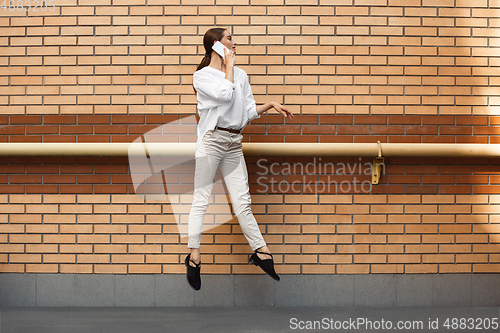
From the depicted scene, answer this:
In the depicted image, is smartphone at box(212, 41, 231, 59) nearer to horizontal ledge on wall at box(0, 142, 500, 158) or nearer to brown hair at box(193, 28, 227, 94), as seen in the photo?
brown hair at box(193, 28, 227, 94)

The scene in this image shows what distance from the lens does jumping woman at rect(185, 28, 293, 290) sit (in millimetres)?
2830

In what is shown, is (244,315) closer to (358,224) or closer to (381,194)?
(358,224)

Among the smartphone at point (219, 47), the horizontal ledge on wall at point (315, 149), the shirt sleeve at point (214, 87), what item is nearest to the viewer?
the shirt sleeve at point (214, 87)

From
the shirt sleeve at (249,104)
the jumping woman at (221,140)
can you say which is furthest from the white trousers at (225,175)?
the shirt sleeve at (249,104)

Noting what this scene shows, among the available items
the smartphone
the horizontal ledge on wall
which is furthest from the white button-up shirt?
the horizontal ledge on wall

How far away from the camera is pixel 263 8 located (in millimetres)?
3281

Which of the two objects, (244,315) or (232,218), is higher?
(232,218)

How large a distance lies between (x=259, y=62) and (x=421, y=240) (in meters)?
2.08

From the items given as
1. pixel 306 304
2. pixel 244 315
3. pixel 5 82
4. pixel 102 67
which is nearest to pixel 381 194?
pixel 306 304

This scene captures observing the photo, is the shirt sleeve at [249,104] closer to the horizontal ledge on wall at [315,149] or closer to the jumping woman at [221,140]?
the jumping woman at [221,140]

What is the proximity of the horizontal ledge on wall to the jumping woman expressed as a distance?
13.6 inches

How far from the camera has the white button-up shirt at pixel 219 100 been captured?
2762mm

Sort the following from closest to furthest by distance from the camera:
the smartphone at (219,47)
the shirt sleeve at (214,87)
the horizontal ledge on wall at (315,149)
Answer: the shirt sleeve at (214,87) < the smartphone at (219,47) < the horizontal ledge on wall at (315,149)

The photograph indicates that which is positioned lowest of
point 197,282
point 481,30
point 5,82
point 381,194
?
point 197,282
